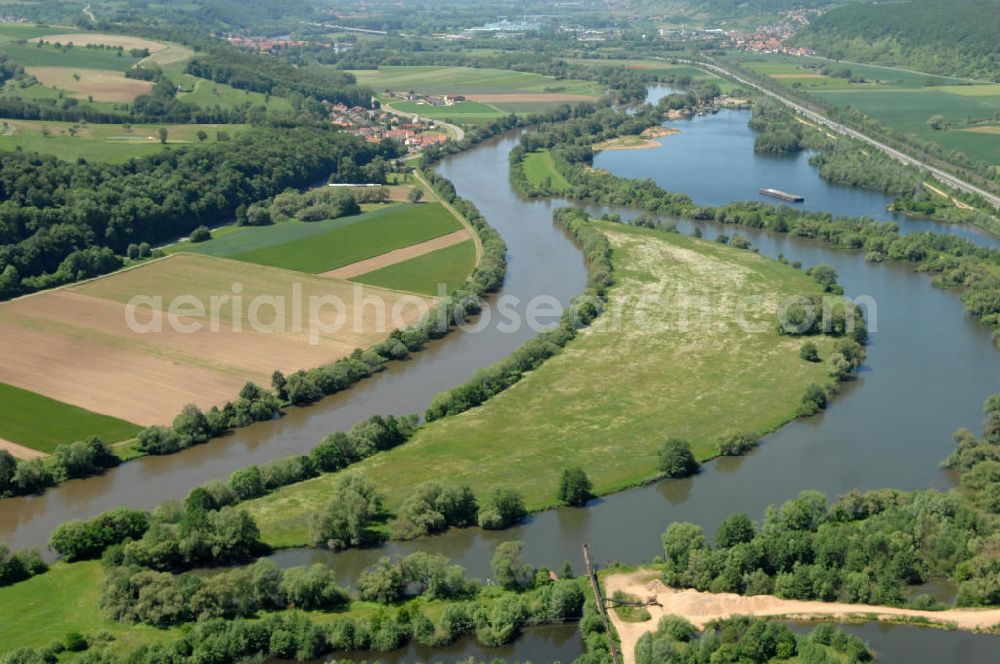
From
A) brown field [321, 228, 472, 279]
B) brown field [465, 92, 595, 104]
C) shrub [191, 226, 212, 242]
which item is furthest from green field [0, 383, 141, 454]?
brown field [465, 92, 595, 104]

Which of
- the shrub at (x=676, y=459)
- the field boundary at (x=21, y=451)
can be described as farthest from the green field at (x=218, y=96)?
the shrub at (x=676, y=459)

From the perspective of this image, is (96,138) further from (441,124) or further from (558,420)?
(558,420)

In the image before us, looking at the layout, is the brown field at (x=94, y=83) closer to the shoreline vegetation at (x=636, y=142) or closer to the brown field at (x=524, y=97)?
the brown field at (x=524, y=97)

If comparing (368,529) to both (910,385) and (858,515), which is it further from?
(910,385)

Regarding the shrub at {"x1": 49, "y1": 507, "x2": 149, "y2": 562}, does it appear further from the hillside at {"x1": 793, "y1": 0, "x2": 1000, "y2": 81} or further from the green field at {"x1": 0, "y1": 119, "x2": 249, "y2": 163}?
the hillside at {"x1": 793, "y1": 0, "x2": 1000, "y2": 81}

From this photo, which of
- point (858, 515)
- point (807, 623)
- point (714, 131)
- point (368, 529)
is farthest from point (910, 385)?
point (714, 131)

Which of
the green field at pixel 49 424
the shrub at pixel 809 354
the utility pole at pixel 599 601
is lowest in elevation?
the green field at pixel 49 424
